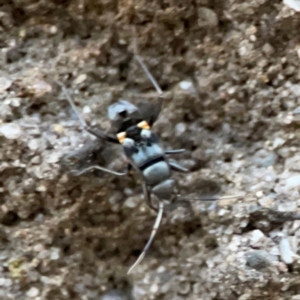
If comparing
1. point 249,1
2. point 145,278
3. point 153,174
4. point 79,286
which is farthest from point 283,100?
point 79,286

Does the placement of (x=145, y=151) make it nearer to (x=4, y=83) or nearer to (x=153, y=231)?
(x=153, y=231)

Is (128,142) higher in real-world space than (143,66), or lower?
lower

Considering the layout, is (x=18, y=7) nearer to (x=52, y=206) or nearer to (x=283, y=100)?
(x=52, y=206)

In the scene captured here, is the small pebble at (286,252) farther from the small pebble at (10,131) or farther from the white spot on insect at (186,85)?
the small pebble at (10,131)

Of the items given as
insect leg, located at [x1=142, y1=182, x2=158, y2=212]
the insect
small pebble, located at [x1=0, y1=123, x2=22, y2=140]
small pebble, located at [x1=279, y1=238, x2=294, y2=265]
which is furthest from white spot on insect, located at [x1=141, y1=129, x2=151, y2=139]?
small pebble, located at [x1=279, y1=238, x2=294, y2=265]

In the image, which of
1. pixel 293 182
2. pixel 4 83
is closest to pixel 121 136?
pixel 4 83

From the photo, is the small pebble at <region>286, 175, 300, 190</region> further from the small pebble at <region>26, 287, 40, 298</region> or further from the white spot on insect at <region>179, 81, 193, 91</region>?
the small pebble at <region>26, 287, 40, 298</region>

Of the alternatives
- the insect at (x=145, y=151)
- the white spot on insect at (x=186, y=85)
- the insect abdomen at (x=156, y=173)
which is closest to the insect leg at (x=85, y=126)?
the insect at (x=145, y=151)
